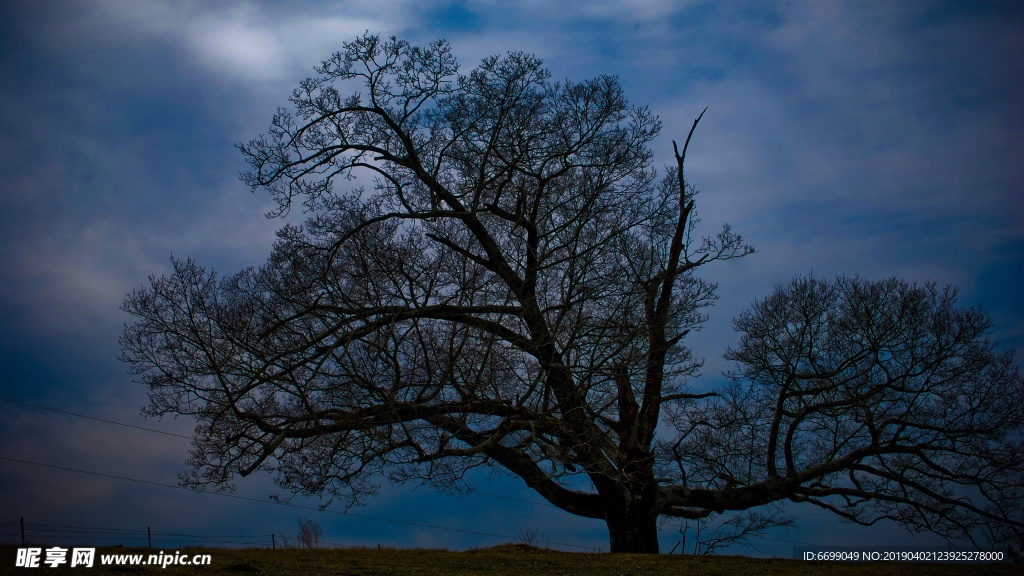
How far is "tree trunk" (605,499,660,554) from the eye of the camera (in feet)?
43.8

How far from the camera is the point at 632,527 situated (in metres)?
13.4

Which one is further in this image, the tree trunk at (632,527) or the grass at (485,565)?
the tree trunk at (632,527)

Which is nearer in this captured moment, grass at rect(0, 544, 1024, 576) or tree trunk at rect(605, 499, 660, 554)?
grass at rect(0, 544, 1024, 576)

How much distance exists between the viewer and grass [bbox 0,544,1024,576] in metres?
8.46

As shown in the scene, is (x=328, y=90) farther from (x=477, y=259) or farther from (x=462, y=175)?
(x=477, y=259)

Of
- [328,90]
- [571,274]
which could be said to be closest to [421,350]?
[571,274]

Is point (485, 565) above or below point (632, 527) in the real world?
below

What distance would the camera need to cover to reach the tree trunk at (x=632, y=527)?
13.3 m

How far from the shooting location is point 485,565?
9906mm

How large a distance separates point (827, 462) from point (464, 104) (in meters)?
10.2

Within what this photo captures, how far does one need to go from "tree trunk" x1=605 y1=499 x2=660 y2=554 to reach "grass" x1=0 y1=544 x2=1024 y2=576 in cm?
149

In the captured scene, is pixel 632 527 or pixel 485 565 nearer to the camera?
pixel 485 565

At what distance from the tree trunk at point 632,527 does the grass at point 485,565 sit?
4.90 ft

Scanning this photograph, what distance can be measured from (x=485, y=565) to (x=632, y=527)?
4.53 meters
